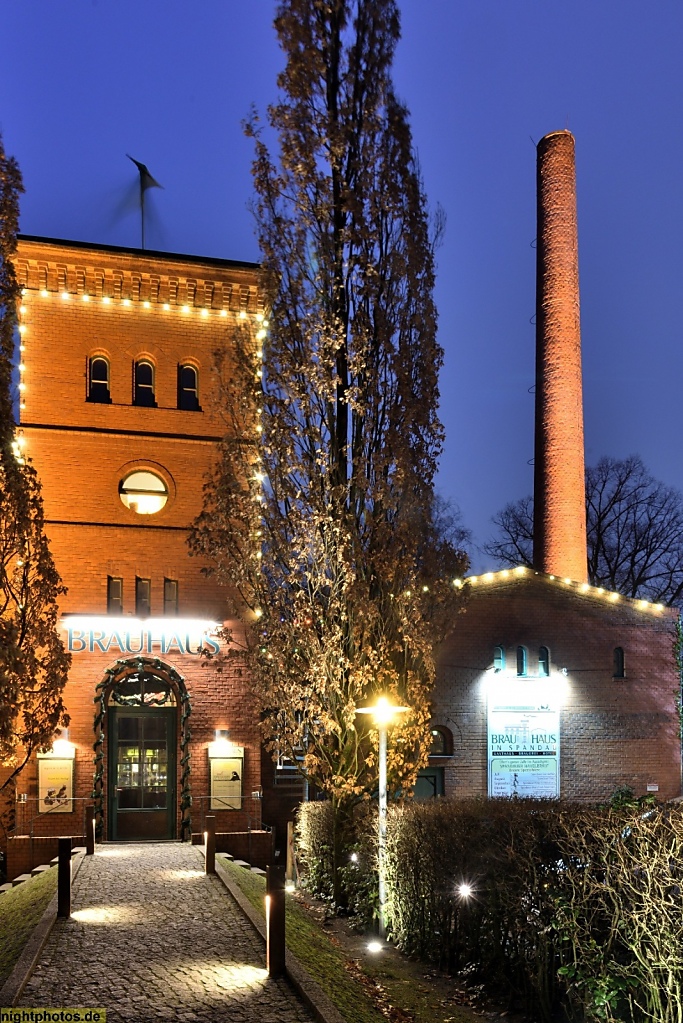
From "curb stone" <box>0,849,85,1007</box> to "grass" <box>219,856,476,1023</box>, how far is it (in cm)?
243

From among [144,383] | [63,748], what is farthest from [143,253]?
[63,748]

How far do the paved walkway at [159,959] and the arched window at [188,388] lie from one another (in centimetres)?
943

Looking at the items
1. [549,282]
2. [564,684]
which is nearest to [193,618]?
[564,684]

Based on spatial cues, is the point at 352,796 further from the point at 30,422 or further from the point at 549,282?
the point at 549,282

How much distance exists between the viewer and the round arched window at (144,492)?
774 inches

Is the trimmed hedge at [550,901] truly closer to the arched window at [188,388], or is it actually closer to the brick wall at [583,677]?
the arched window at [188,388]

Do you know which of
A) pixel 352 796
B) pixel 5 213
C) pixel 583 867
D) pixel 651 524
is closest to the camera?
pixel 583 867

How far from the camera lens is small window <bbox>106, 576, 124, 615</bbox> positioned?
763 inches

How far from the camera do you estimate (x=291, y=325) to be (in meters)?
15.8

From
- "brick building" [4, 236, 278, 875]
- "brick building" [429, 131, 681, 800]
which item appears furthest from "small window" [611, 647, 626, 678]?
"brick building" [4, 236, 278, 875]

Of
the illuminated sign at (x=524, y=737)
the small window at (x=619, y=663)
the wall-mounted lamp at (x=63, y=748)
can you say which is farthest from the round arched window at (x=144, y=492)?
the small window at (x=619, y=663)

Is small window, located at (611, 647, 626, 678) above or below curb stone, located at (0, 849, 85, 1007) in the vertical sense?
above

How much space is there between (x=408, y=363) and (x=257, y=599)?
426cm

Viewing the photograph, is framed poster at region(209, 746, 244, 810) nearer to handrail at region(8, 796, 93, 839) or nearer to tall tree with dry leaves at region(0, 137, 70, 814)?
handrail at region(8, 796, 93, 839)
